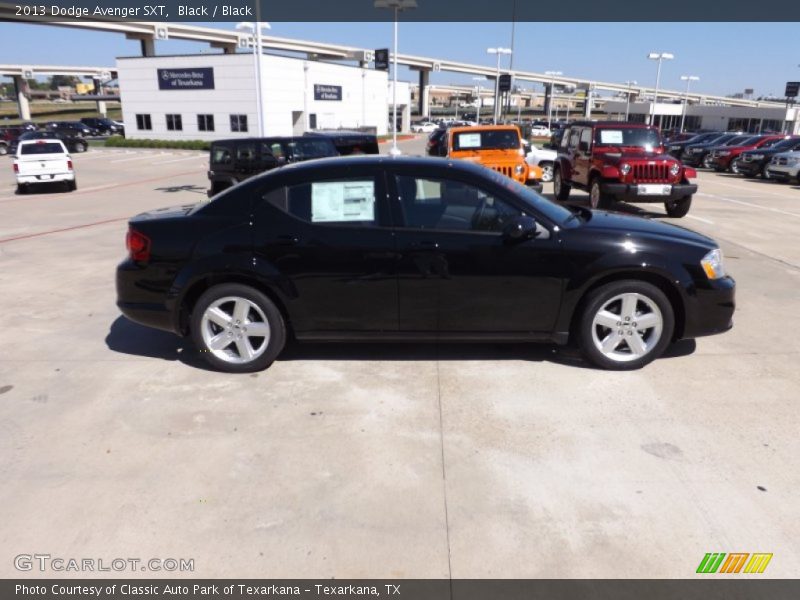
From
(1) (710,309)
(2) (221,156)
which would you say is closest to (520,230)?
(1) (710,309)

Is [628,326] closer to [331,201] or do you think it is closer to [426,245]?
[426,245]

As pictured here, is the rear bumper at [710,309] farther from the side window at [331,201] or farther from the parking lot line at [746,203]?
the parking lot line at [746,203]

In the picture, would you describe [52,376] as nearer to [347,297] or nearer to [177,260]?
[177,260]

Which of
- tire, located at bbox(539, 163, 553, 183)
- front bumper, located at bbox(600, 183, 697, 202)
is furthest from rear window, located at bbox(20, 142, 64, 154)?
front bumper, located at bbox(600, 183, 697, 202)

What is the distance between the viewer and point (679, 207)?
11.9 meters

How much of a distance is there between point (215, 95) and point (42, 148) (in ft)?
93.0

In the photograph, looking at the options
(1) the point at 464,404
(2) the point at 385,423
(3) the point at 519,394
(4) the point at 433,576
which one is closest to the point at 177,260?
(2) the point at 385,423

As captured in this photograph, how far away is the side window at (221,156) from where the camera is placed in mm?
13195

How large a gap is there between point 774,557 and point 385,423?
2161 mm

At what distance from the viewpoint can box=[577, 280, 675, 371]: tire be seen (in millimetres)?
4457

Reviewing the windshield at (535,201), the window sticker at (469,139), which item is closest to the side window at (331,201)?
the windshield at (535,201)

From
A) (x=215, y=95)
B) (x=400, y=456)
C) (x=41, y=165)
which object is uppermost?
(x=215, y=95)

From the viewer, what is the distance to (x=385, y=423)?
12.7 ft

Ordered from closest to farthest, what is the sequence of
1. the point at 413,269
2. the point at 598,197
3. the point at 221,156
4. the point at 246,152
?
the point at 413,269 → the point at 598,197 → the point at 246,152 → the point at 221,156
